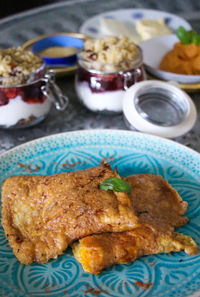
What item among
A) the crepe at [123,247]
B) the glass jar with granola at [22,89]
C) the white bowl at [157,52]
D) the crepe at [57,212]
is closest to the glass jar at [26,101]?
the glass jar with granola at [22,89]

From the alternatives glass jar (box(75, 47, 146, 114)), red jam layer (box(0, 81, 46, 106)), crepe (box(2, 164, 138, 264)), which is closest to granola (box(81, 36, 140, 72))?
glass jar (box(75, 47, 146, 114))

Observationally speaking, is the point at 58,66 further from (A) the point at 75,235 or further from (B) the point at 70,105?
(A) the point at 75,235

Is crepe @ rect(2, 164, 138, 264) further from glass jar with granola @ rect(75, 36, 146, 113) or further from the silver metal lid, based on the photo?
glass jar with granola @ rect(75, 36, 146, 113)

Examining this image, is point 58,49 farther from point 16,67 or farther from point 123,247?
point 123,247

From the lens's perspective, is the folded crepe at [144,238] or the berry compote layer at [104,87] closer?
the folded crepe at [144,238]

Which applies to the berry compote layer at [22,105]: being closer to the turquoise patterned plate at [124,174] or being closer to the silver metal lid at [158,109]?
the turquoise patterned plate at [124,174]

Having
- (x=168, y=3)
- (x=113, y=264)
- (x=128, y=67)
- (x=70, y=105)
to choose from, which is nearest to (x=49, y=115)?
(x=70, y=105)
